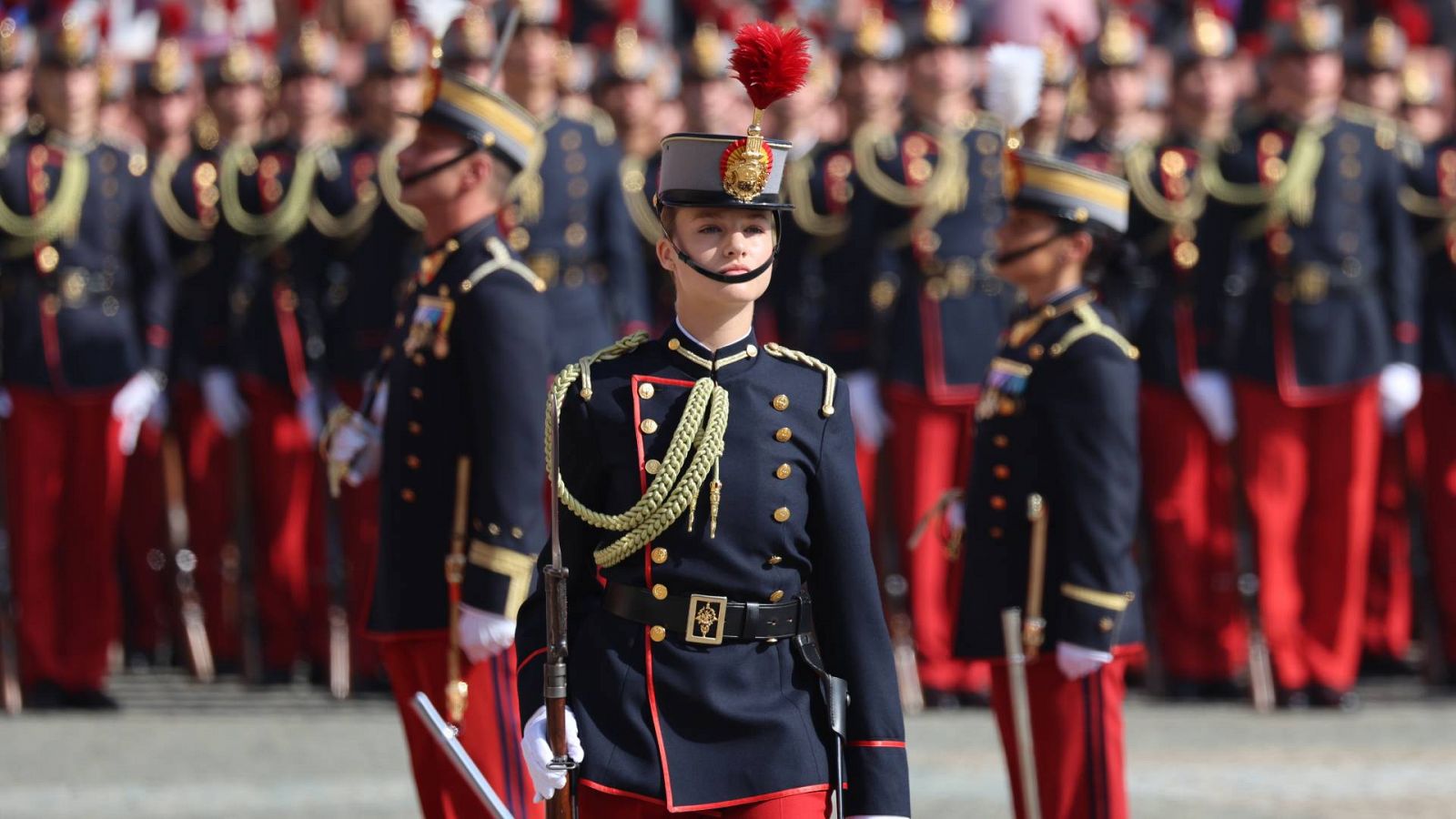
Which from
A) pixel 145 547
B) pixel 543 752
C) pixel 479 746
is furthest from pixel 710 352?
pixel 145 547

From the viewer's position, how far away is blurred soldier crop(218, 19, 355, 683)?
408 inches

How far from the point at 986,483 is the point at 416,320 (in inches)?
53.1

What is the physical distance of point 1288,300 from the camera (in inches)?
383

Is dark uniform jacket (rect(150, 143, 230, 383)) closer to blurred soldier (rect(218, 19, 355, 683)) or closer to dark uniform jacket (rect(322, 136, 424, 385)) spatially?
blurred soldier (rect(218, 19, 355, 683))

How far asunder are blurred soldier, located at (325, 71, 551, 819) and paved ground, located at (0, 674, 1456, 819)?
1.99 meters

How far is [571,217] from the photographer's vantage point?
993 cm

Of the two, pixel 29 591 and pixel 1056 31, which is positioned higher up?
pixel 1056 31

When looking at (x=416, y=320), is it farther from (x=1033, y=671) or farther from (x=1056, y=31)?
(x=1056, y=31)

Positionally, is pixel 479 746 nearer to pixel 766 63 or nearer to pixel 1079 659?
pixel 1079 659

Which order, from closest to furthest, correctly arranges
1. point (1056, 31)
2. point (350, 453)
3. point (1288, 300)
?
point (350, 453), point (1288, 300), point (1056, 31)

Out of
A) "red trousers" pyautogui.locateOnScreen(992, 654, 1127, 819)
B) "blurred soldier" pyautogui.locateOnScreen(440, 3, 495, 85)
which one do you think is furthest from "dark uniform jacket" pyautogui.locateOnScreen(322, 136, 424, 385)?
"red trousers" pyautogui.locateOnScreen(992, 654, 1127, 819)

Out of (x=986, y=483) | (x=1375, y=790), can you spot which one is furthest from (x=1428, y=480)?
(x=986, y=483)

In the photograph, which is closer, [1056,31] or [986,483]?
[986,483]

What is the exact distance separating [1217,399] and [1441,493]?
4.24ft
